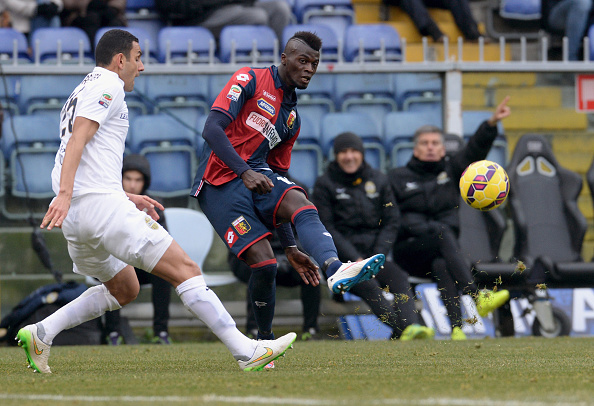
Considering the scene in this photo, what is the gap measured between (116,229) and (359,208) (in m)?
4.25

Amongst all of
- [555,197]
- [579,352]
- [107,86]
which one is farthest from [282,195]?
[555,197]

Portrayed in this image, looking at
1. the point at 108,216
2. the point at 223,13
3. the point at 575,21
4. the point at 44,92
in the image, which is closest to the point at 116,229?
the point at 108,216

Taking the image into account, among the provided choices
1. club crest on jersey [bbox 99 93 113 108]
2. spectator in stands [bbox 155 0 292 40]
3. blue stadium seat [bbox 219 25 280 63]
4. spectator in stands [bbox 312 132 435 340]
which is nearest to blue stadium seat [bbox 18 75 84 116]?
blue stadium seat [bbox 219 25 280 63]

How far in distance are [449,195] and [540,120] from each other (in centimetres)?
186

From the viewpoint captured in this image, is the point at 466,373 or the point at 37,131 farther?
the point at 37,131

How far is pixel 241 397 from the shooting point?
3400 mm

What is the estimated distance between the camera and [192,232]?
905 cm

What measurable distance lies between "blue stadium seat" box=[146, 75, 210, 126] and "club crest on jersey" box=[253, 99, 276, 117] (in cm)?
421

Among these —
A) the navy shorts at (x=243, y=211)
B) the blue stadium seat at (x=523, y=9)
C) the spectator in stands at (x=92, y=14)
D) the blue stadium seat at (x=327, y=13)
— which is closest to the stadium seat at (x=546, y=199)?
the blue stadium seat at (x=327, y=13)

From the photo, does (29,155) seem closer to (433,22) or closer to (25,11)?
(25,11)

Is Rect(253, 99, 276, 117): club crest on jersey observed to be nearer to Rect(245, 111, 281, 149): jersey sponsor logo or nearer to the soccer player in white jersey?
Rect(245, 111, 281, 149): jersey sponsor logo

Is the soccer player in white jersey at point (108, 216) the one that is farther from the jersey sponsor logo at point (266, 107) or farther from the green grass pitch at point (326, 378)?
the jersey sponsor logo at point (266, 107)

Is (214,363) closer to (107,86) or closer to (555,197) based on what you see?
(107,86)

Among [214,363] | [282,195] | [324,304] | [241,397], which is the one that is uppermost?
[282,195]
